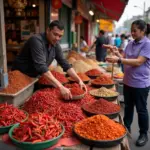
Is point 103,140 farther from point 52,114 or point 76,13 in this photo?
point 76,13

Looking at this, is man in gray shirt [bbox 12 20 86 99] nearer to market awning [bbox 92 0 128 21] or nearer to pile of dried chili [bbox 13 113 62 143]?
pile of dried chili [bbox 13 113 62 143]

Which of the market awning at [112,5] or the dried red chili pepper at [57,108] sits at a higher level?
the market awning at [112,5]

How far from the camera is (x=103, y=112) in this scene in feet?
8.32

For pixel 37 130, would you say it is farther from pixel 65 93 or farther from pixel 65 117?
pixel 65 93

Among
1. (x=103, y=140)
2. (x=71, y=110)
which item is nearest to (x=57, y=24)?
(x=71, y=110)

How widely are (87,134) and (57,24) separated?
4.79 feet

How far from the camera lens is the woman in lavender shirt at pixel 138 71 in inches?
135

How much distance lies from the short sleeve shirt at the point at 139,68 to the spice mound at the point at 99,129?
5.06 feet

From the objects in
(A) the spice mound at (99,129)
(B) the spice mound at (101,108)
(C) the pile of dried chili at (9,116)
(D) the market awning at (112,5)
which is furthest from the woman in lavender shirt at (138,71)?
(D) the market awning at (112,5)

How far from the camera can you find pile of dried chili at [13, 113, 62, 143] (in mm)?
1897

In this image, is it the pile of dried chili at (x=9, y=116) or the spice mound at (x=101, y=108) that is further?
the spice mound at (x=101, y=108)

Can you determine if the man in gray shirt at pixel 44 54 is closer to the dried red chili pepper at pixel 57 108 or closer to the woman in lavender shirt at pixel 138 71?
the dried red chili pepper at pixel 57 108

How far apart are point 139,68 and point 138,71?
2.0 inches

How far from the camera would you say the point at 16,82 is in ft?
10.2
